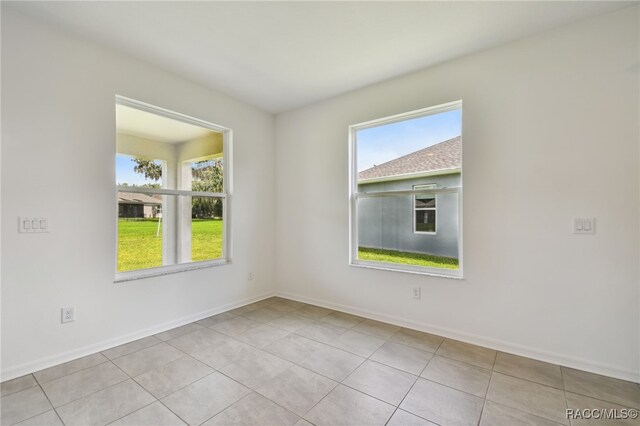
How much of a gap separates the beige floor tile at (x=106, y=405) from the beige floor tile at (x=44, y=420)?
0.03 meters

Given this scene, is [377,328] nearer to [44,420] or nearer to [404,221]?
[404,221]

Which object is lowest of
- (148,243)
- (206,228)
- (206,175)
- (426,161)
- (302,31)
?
(148,243)

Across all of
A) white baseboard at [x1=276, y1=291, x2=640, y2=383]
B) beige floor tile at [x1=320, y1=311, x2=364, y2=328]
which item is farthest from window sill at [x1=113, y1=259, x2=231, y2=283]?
white baseboard at [x1=276, y1=291, x2=640, y2=383]

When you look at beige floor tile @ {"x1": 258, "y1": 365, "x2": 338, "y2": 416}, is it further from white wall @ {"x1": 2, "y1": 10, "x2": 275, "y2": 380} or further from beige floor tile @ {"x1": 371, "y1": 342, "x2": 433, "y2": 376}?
white wall @ {"x1": 2, "y1": 10, "x2": 275, "y2": 380}

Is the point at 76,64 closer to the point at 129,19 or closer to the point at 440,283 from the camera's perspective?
the point at 129,19

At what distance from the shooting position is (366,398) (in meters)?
1.82

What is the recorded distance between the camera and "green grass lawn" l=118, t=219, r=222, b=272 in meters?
2.68

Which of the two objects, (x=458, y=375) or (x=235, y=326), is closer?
(x=458, y=375)

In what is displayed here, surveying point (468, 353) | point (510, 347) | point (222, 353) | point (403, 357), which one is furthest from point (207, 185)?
point (510, 347)

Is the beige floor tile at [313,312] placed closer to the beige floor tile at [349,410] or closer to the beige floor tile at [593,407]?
the beige floor tile at [349,410]

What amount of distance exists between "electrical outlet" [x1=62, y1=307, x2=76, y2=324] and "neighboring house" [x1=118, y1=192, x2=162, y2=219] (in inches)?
33.8

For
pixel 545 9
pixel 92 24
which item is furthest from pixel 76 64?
pixel 545 9

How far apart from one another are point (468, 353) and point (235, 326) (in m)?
2.27

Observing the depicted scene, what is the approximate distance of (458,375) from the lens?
2074mm
